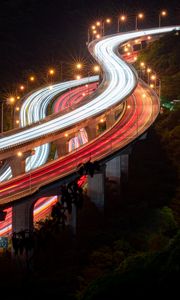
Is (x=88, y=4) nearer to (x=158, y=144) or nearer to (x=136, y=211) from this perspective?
(x=158, y=144)

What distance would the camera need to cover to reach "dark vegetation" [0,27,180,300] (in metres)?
24.9

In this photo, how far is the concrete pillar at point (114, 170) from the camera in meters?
65.5

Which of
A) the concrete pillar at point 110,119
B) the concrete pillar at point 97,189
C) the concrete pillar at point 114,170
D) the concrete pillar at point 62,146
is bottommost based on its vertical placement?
the concrete pillar at point 97,189

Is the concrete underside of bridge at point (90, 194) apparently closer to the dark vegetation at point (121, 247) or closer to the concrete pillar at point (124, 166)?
the concrete pillar at point (124, 166)

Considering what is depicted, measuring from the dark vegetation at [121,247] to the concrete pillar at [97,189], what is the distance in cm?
63

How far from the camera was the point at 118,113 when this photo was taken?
83.8 m

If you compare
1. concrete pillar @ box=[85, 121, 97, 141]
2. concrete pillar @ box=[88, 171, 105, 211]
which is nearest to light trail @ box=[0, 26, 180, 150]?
concrete pillar @ box=[85, 121, 97, 141]

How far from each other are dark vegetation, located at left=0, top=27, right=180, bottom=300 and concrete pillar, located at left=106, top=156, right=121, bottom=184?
2.45 ft

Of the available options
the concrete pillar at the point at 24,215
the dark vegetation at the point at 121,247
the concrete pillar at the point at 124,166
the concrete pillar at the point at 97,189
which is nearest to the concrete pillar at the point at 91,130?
the concrete pillar at the point at 124,166

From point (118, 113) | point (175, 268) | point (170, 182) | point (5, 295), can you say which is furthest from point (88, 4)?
point (175, 268)

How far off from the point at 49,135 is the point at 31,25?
12693 centimetres

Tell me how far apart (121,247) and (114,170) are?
19.3 metres

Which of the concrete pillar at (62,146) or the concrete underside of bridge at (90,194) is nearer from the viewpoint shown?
the concrete underside of bridge at (90,194)

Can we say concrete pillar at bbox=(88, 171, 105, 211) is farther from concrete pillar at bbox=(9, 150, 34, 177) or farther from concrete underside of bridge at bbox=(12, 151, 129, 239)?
concrete pillar at bbox=(9, 150, 34, 177)
